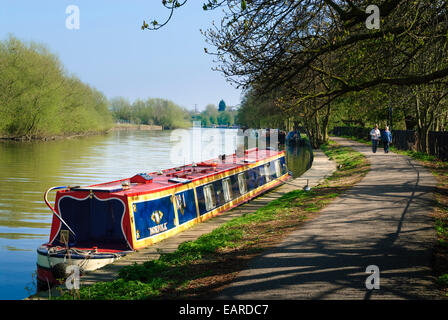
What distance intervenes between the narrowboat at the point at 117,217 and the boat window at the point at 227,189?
120 centimetres

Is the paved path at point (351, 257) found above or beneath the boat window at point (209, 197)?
above

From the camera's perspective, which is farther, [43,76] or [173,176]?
[43,76]

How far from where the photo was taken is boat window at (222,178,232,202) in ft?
54.7

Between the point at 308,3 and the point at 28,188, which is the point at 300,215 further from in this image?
the point at 28,188

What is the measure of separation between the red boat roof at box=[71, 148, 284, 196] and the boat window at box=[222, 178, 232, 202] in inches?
18.2

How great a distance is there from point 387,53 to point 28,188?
1851 cm

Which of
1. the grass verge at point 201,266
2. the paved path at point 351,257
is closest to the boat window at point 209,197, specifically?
the grass verge at point 201,266

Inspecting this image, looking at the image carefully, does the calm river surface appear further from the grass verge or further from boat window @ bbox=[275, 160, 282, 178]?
boat window @ bbox=[275, 160, 282, 178]

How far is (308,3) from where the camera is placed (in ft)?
26.0

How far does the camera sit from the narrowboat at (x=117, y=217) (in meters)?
9.93

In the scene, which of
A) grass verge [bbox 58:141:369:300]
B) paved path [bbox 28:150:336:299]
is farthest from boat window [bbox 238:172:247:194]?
grass verge [bbox 58:141:369:300]

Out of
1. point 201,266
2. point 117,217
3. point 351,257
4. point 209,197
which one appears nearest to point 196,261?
point 201,266

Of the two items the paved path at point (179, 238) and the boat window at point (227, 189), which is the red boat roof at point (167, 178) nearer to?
the boat window at point (227, 189)
